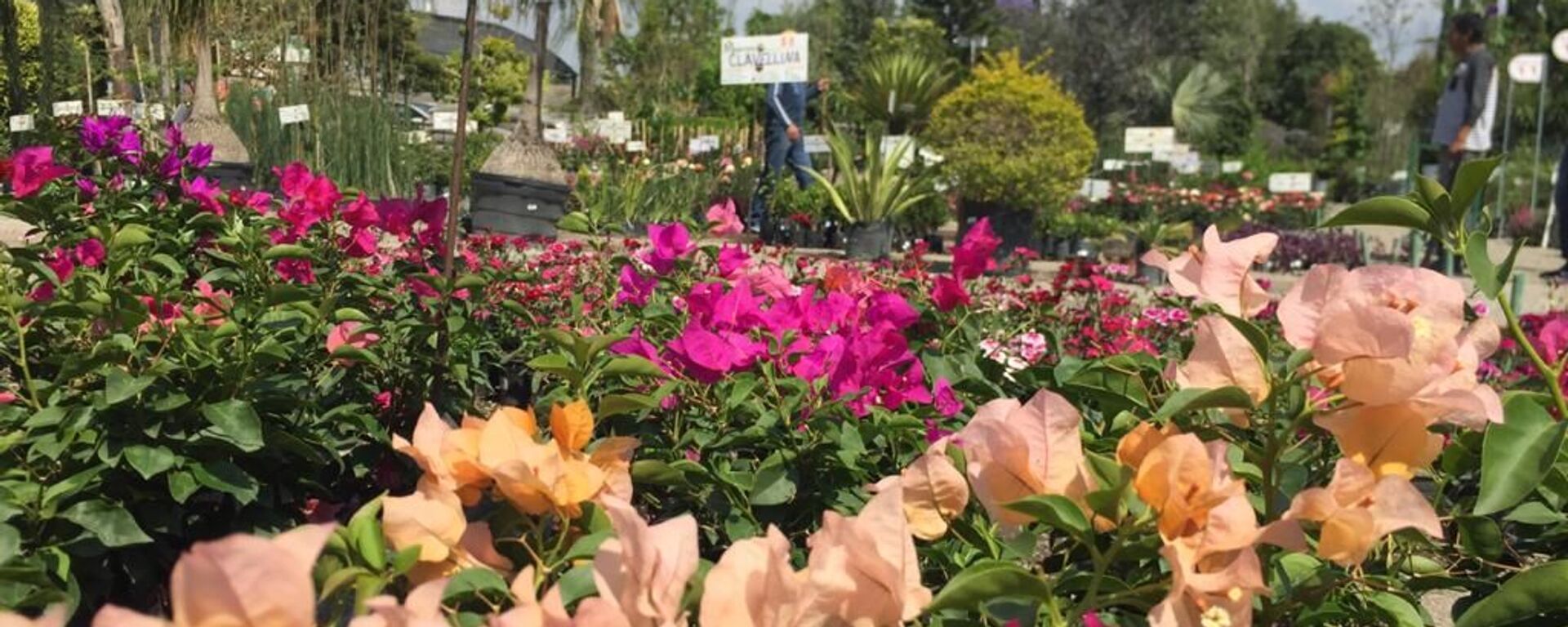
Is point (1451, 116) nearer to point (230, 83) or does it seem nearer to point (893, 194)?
point (893, 194)

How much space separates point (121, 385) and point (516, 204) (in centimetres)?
783

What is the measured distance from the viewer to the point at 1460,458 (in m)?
1.06

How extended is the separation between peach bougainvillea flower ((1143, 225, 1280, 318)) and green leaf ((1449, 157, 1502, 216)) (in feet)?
0.39

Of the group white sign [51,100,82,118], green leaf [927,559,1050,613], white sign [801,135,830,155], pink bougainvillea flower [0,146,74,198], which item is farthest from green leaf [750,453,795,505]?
white sign [801,135,830,155]

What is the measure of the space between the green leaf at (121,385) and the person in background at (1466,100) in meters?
7.21

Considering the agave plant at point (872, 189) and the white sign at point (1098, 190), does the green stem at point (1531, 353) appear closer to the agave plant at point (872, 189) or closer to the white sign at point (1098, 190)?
the agave plant at point (872, 189)

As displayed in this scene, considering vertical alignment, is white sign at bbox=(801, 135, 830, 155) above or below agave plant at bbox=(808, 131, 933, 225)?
above

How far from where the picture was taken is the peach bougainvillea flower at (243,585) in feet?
1.69

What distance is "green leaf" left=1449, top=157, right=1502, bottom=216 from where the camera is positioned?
891 millimetres

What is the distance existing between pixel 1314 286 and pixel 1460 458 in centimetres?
29

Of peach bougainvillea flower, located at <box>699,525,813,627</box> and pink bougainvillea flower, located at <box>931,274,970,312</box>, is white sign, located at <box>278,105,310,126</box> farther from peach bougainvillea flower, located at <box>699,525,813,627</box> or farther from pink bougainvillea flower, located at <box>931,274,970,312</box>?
peach bougainvillea flower, located at <box>699,525,813,627</box>

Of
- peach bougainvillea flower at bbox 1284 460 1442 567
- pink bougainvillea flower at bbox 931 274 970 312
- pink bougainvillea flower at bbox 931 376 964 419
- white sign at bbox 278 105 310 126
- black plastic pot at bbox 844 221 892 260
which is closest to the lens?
peach bougainvillea flower at bbox 1284 460 1442 567

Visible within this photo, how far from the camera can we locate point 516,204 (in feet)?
29.6

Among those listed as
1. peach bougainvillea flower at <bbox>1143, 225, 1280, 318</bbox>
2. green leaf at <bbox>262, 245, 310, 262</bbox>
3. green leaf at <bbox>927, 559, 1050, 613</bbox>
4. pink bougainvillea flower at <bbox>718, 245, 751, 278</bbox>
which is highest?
peach bougainvillea flower at <bbox>1143, 225, 1280, 318</bbox>
